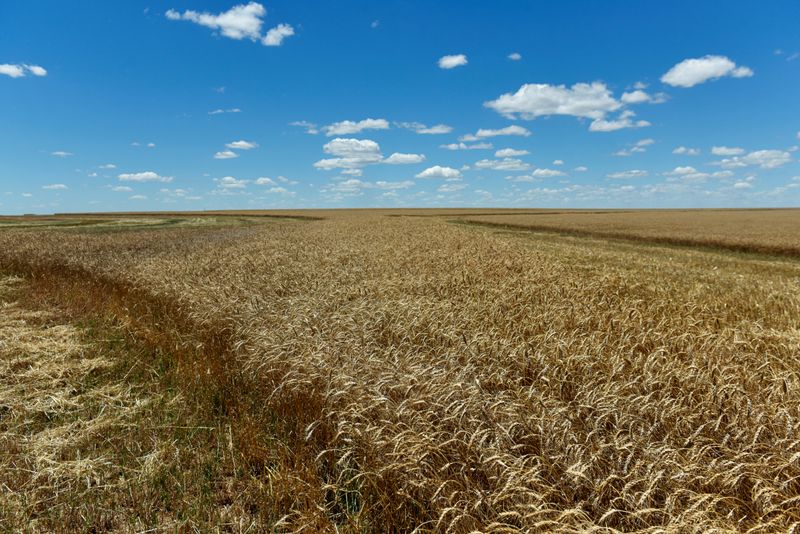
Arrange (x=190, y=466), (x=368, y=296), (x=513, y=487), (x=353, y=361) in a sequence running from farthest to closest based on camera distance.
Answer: (x=368, y=296) → (x=353, y=361) → (x=190, y=466) → (x=513, y=487)

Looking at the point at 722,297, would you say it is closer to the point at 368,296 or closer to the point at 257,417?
the point at 368,296

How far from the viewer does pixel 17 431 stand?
190 inches

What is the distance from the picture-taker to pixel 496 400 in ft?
14.3

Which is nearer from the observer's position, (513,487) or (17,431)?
(513,487)

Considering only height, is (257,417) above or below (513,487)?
below

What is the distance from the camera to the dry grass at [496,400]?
9.98 feet

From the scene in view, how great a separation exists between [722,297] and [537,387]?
24.2 feet

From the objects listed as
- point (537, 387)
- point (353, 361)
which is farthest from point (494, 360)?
point (353, 361)

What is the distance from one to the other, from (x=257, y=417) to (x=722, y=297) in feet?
33.2

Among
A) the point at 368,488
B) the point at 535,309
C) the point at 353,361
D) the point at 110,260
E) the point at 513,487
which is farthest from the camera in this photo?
the point at 110,260

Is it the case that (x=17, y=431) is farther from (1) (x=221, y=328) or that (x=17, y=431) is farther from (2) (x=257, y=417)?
(1) (x=221, y=328)

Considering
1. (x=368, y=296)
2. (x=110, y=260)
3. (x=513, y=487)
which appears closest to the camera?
(x=513, y=487)

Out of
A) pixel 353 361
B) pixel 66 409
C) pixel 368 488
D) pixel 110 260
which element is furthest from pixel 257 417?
pixel 110 260

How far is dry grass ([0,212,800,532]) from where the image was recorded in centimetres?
304
